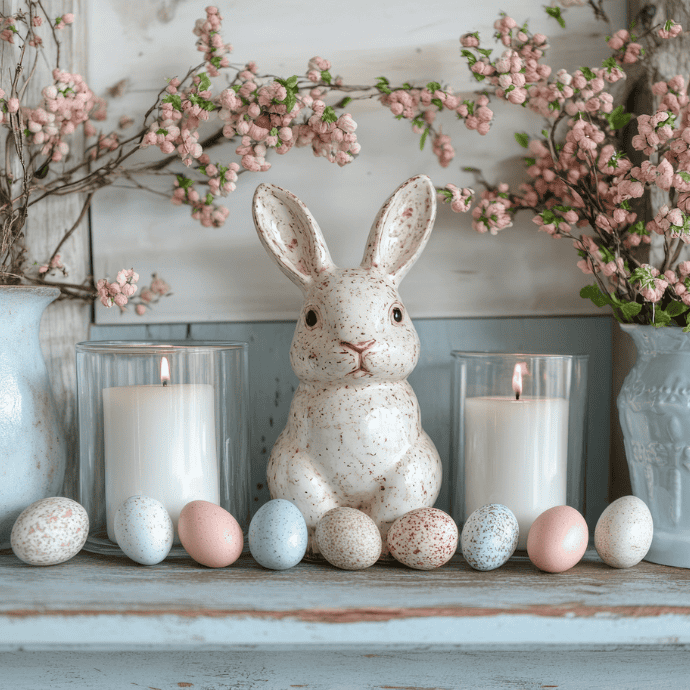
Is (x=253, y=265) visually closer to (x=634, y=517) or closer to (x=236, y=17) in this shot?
(x=236, y=17)

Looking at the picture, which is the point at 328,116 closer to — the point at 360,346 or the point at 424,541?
the point at 360,346

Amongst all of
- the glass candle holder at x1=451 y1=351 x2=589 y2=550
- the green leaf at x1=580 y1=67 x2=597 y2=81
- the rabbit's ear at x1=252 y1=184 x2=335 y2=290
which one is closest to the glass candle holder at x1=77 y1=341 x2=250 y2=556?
the rabbit's ear at x1=252 y1=184 x2=335 y2=290

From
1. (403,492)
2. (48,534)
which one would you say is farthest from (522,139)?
(48,534)

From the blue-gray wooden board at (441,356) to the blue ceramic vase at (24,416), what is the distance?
0.46 ft

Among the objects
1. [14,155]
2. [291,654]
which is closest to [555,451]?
[291,654]

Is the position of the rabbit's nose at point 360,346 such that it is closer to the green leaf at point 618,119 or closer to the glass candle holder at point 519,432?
the glass candle holder at point 519,432

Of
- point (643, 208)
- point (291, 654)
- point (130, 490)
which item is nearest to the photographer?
point (291, 654)

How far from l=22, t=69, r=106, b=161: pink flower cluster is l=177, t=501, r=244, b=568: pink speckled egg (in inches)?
18.1

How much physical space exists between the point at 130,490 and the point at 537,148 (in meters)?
0.60

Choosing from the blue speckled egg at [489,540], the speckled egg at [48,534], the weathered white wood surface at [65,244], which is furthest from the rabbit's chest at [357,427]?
the weathered white wood surface at [65,244]

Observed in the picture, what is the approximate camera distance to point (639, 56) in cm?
74

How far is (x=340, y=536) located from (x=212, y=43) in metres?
0.56

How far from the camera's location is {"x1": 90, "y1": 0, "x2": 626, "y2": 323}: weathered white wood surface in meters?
0.82

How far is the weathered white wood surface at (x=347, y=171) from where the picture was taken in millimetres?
819
